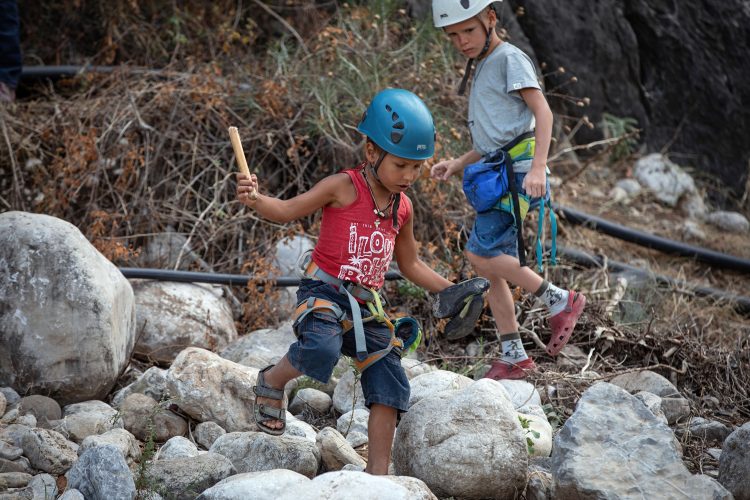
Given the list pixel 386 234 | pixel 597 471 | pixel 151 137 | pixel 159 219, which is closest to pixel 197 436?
pixel 386 234

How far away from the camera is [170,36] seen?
22.8 feet

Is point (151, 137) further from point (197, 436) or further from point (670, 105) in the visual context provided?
point (670, 105)

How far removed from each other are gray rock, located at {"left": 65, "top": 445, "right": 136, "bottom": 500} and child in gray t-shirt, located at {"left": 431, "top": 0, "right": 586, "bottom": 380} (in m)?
2.00

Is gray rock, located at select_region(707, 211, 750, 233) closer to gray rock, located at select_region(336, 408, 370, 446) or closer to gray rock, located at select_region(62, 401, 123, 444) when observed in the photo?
gray rock, located at select_region(336, 408, 370, 446)

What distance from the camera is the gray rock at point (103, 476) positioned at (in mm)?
2902

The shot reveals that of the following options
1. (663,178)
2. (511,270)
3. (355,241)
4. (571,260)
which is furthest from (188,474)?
(663,178)

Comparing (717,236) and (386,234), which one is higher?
(386,234)

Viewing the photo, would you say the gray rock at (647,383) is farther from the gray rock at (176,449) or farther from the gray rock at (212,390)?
the gray rock at (176,449)

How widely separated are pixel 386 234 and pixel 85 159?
8.93 feet

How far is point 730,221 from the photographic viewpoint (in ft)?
25.0

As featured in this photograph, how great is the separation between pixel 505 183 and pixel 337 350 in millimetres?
1372

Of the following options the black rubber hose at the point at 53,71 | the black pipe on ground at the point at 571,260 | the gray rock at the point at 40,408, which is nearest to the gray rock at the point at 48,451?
the gray rock at the point at 40,408

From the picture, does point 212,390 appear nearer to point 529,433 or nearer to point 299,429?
point 299,429

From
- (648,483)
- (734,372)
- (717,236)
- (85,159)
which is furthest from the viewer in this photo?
(717,236)
